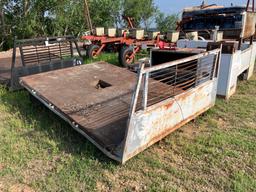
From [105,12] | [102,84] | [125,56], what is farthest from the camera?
[105,12]

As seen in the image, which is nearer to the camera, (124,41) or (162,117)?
(162,117)

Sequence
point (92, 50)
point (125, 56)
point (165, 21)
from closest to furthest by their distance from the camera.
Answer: point (125, 56)
point (92, 50)
point (165, 21)

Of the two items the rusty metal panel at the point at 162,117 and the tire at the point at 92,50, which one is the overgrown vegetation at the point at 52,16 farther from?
the rusty metal panel at the point at 162,117

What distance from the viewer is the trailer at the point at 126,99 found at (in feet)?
8.11

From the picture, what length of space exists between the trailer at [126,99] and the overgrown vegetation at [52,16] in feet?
23.1

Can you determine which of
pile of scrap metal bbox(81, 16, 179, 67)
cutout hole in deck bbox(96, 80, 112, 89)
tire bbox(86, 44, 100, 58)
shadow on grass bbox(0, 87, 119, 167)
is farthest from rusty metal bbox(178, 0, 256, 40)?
shadow on grass bbox(0, 87, 119, 167)

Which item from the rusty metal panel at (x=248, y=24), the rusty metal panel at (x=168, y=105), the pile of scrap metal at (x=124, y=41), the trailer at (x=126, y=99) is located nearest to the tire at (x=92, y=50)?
the pile of scrap metal at (x=124, y=41)

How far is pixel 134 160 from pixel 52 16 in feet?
31.7

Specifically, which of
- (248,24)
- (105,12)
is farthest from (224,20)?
(105,12)

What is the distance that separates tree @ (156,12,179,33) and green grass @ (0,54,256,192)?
10.5m

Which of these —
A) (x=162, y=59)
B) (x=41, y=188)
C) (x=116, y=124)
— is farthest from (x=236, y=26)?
(x=41, y=188)

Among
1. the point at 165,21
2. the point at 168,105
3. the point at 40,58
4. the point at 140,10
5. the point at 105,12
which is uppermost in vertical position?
the point at 140,10

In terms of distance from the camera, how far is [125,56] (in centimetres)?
665

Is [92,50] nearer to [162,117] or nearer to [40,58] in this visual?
[40,58]
